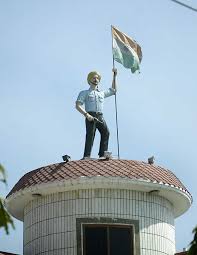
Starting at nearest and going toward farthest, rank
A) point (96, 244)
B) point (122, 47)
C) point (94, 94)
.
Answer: point (96, 244)
point (94, 94)
point (122, 47)

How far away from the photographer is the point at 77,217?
74.7 ft

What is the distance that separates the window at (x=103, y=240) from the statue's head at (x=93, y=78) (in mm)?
5001

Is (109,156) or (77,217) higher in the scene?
(109,156)

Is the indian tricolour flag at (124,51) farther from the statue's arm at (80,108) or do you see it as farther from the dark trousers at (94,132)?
the statue's arm at (80,108)

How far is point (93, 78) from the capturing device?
25.2m

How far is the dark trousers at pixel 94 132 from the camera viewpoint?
973 inches

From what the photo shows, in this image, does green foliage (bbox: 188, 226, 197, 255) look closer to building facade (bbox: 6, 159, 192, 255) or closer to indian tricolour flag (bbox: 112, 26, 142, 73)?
building facade (bbox: 6, 159, 192, 255)

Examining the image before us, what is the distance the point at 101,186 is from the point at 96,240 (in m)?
1.57

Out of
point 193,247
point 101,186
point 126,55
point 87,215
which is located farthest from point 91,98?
point 193,247

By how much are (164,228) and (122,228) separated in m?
1.69

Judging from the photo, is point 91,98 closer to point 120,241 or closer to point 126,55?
point 126,55

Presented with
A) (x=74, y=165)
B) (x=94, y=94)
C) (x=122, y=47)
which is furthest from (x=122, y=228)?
(x=122, y=47)

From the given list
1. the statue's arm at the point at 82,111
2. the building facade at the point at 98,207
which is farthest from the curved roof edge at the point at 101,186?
the statue's arm at the point at 82,111

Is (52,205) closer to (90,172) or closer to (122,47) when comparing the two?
(90,172)
